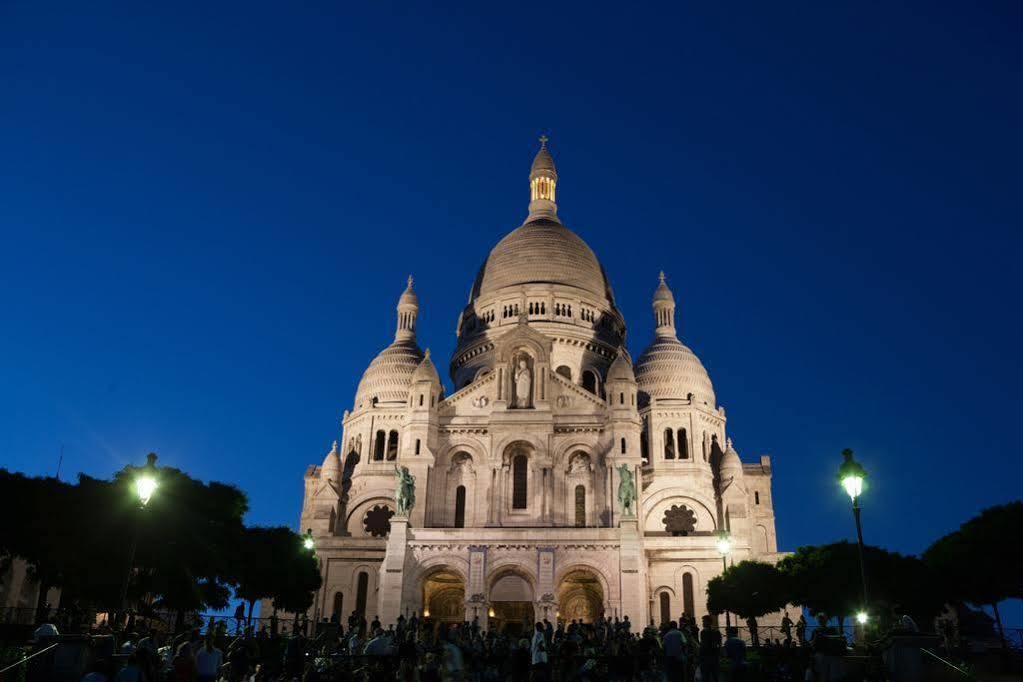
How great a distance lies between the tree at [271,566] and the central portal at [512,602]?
10181 millimetres

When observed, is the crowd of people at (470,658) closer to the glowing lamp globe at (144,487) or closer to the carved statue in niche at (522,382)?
the glowing lamp globe at (144,487)

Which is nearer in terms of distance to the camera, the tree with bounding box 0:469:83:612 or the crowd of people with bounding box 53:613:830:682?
the crowd of people with bounding box 53:613:830:682

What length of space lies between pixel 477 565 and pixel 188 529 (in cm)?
1564

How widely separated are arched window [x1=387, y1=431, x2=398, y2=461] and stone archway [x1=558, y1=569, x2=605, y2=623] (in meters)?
18.6

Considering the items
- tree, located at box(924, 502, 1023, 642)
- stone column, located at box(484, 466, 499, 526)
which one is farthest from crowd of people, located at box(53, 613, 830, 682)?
stone column, located at box(484, 466, 499, 526)

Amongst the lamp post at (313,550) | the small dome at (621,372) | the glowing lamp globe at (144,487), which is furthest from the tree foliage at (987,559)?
the glowing lamp globe at (144,487)

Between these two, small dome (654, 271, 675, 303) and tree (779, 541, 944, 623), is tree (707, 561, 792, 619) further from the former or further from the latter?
small dome (654, 271, 675, 303)

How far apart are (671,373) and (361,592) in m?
26.5

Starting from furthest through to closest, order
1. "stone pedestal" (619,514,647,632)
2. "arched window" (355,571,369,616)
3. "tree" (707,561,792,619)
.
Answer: "arched window" (355,571,369,616) → "stone pedestal" (619,514,647,632) → "tree" (707,561,792,619)

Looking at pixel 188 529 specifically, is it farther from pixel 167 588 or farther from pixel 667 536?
pixel 667 536

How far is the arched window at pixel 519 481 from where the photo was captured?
57.1 m

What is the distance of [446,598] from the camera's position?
5675 centimetres

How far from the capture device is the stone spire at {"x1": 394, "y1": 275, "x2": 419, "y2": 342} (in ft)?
255

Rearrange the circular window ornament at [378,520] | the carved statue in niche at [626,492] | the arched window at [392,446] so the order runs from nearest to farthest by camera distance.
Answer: the carved statue in niche at [626,492]
the circular window ornament at [378,520]
the arched window at [392,446]
